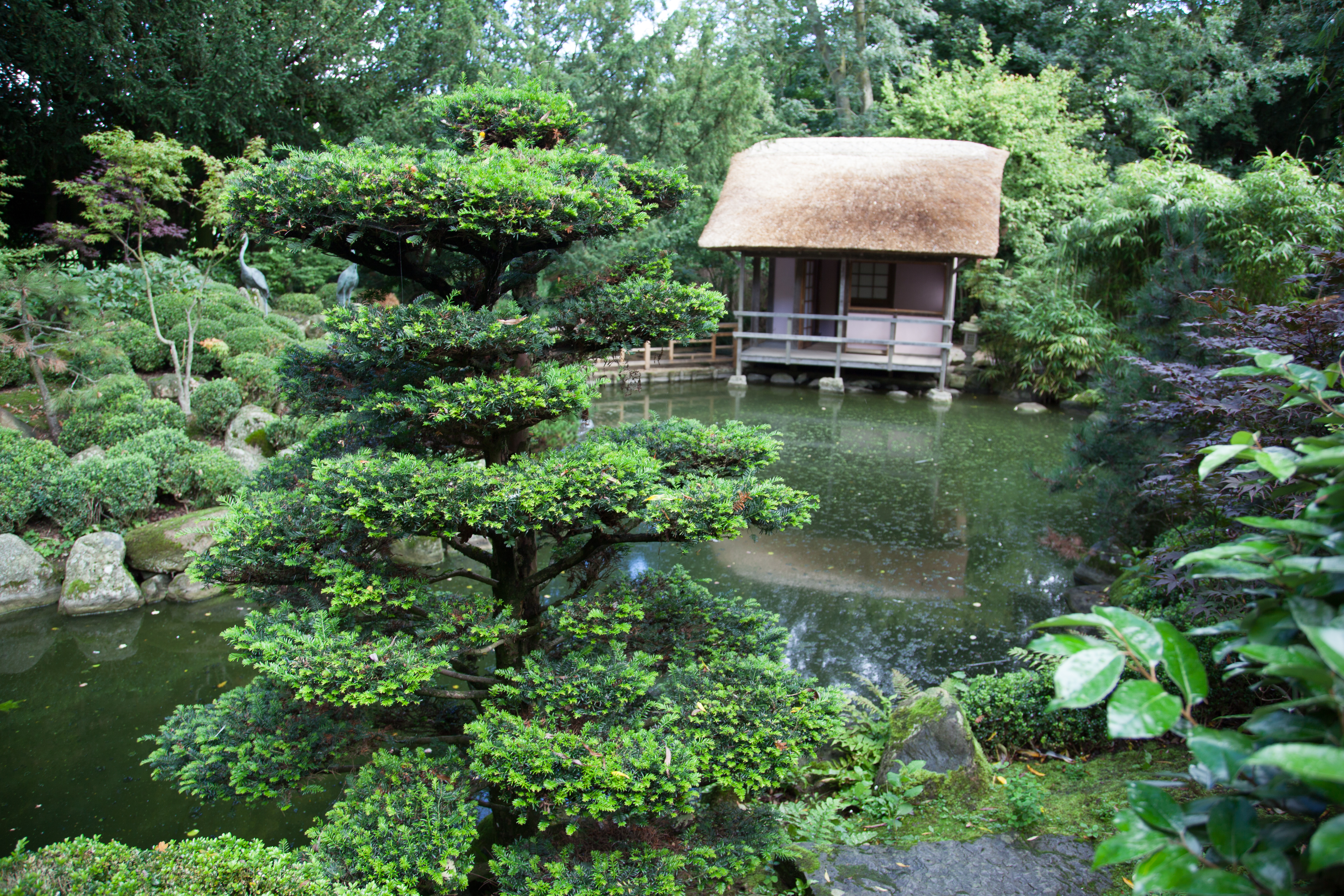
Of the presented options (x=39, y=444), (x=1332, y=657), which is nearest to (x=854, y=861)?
(x=1332, y=657)

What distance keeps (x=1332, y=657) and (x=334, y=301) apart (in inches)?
574

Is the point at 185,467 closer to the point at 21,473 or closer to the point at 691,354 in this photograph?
the point at 21,473

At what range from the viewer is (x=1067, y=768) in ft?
13.0

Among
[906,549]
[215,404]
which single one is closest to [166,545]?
[215,404]

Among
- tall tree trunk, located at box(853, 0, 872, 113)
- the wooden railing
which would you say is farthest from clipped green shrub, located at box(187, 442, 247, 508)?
tall tree trunk, located at box(853, 0, 872, 113)

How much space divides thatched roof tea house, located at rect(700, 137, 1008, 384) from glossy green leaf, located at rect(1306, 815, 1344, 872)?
1329 cm

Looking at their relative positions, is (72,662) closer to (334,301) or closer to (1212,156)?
(334,301)

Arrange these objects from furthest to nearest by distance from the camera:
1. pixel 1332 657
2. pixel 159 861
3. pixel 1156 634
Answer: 1. pixel 159 861
2. pixel 1156 634
3. pixel 1332 657

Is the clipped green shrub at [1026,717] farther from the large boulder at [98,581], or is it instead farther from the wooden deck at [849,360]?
the wooden deck at [849,360]

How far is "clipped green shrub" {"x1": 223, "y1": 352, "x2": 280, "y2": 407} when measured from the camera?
9.15m

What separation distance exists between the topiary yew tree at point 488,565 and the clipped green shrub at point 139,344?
8.05 meters

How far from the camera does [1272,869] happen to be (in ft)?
3.02

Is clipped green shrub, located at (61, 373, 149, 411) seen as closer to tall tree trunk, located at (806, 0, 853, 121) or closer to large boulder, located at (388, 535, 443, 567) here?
large boulder, located at (388, 535, 443, 567)

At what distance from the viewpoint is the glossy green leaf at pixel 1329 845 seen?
0.80m
